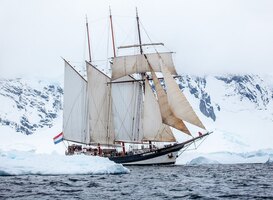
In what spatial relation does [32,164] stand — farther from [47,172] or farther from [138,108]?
[138,108]

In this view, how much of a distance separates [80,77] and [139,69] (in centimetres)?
973

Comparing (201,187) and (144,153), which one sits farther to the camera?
(144,153)

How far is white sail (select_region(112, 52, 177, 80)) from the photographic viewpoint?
2916 inches

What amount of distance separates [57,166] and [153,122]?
22158mm

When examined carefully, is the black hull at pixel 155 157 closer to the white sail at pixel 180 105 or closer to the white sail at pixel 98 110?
the white sail at pixel 98 110

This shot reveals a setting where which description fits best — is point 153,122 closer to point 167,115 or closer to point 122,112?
point 167,115

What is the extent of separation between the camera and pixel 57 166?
165 feet

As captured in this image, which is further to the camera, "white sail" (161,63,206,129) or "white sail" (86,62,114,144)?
"white sail" (86,62,114,144)

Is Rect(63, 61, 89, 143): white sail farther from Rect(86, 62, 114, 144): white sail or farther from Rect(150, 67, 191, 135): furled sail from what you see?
Rect(150, 67, 191, 135): furled sail

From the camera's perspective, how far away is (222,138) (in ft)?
564

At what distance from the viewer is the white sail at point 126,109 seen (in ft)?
249

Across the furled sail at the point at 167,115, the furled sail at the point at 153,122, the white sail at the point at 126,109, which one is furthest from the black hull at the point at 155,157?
the furled sail at the point at 167,115

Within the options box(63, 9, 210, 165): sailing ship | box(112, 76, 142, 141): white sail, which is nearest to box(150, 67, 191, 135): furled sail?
box(63, 9, 210, 165): sailing ship

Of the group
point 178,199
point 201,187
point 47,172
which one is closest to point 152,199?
point 178,199
